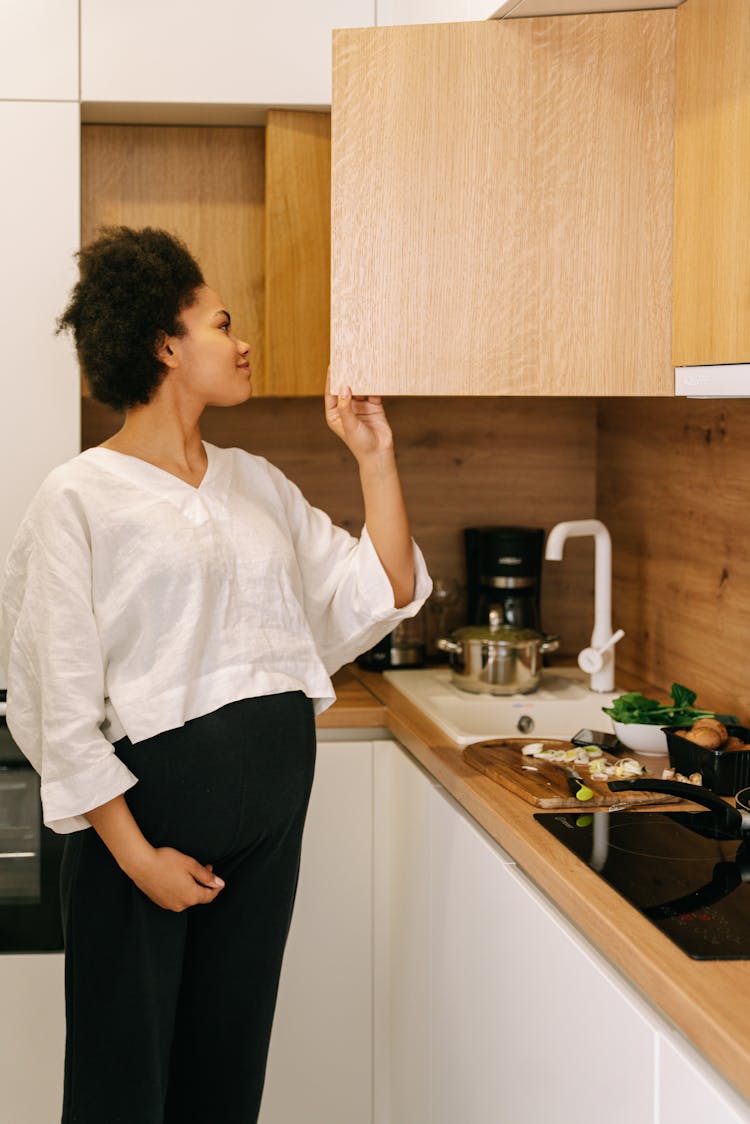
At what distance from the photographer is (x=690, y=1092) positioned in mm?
1052

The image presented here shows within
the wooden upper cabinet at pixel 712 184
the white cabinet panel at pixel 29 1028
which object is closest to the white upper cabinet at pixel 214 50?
the wooden upper cabinet at pixel 712 184

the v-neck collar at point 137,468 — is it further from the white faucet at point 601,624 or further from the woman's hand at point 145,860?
the white faucet at point 601,624

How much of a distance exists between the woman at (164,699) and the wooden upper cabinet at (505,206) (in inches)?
6.3

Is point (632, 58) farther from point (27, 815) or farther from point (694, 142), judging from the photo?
point (27, 815)

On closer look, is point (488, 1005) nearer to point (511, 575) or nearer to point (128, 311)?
point (128, 311)

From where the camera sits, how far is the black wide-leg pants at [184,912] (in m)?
1.67

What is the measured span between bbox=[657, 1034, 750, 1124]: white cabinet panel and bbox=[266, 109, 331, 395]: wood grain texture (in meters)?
1.58

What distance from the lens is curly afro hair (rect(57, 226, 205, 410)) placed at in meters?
1.75

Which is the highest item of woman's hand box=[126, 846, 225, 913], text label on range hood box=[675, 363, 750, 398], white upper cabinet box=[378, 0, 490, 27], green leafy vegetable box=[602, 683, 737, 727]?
white upper cabinet box=[378, 0, 490, 27]

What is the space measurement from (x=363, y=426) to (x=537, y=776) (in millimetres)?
556

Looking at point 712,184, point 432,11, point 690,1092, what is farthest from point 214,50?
point 690,1092

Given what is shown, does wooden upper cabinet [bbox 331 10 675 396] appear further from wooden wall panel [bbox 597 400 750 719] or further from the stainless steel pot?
the stainless steel pot

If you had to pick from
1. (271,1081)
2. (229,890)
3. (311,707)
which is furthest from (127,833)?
(271,1081)

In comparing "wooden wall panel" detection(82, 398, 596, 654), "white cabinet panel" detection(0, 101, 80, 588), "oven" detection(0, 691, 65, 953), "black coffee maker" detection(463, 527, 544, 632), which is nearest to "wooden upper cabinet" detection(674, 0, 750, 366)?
"black coffee maker" detection(463, 527, 544, 632)
